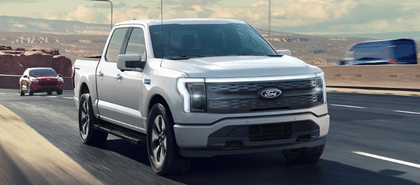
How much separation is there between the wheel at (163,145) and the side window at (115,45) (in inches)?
79.7

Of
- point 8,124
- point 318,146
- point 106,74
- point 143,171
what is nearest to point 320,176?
point 318,146

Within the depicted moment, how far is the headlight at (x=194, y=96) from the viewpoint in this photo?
7.35 meters

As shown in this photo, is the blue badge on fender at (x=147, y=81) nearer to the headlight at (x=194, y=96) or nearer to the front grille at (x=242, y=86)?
the headlight at (x=194, y=96)

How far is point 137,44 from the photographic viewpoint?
9289 mm

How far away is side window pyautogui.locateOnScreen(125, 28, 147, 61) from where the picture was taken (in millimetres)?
8922

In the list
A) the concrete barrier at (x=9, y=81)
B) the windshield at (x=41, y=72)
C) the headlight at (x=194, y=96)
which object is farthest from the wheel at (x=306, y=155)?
the concrete barrier at (x=9, y=81)

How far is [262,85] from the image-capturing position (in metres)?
7.38

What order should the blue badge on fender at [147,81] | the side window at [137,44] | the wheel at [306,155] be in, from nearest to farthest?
1. the blue badge on fender at [147,81]
2. the wheel at [306,155]
3. the side window at [137,44]

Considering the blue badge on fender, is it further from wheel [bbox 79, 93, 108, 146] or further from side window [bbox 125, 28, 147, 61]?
wheel [bbox 79, 93, 108, 146]

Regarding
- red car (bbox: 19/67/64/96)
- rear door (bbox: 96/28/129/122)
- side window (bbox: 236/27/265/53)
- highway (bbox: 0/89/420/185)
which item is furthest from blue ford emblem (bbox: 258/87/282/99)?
red car (bbox: 19/67/64/96)

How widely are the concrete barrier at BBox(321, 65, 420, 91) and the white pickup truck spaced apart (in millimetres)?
15864

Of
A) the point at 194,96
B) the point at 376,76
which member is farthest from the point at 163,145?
the point at 376,76

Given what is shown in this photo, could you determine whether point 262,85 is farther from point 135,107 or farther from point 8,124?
point 8,124

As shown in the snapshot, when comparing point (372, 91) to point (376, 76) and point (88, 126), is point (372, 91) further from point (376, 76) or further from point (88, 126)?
point (88, 126)
